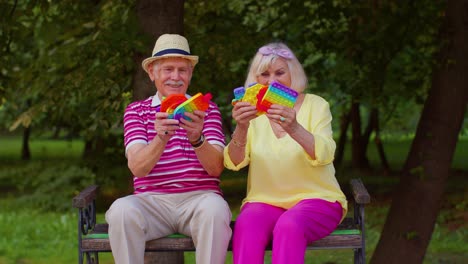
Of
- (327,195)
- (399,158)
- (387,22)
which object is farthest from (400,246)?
(399,158)

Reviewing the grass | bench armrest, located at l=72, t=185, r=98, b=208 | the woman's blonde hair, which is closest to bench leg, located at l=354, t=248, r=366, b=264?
the woman's blonde hair

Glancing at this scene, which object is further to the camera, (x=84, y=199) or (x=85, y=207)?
(x=85, y=207)

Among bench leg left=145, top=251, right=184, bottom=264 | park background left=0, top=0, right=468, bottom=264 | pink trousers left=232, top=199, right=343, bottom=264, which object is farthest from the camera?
park background left=0, top=0, right=468, bottom=264

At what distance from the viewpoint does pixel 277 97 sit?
477 cm

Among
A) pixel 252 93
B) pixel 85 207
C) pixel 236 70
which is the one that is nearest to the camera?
pixel 252 93

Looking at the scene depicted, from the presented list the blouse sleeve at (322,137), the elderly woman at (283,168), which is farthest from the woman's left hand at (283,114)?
the blouse sleeve at (322,137)

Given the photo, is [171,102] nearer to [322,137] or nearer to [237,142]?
[237,142]

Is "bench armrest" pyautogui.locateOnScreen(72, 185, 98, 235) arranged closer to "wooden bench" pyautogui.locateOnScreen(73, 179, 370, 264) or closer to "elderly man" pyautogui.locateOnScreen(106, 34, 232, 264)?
"wooden bench" pyautogui.locateOnScreen(73, 179, 370, 264)

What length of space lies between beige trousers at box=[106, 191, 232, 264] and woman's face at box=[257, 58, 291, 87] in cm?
71

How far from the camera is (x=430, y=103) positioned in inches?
328

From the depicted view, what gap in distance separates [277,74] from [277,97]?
1.40 ft

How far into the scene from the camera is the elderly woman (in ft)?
15.6

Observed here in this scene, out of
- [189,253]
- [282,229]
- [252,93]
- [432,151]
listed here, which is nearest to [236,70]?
[189,253]

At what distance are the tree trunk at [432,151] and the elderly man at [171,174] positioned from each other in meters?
3.56
